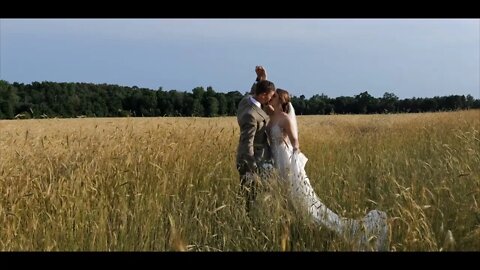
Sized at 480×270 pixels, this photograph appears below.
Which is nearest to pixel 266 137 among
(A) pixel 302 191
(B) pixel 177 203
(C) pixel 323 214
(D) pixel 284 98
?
(D) pixel 284 98

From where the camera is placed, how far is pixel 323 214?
2.87 meters

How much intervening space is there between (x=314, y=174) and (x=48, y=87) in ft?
80.9

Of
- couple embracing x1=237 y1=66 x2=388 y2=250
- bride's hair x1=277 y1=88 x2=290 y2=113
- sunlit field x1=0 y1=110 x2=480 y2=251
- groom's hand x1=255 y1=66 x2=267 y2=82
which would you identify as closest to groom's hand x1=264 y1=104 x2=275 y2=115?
couple embracing x1=237 y1=66 x2=388 y2=250

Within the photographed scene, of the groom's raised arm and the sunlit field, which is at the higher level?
the groom's raised arm

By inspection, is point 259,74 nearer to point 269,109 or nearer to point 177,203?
point 269,109

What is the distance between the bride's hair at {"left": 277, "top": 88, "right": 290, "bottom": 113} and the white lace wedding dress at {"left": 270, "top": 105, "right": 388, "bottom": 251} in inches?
8.1

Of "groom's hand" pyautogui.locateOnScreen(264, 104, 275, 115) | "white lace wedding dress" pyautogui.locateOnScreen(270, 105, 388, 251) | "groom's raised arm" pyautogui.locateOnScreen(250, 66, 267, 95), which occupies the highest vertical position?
"groom's raised arm" pyautogui.locateOnScreen(250, 66, 267, 95)

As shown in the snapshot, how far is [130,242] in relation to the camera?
8.93 ft

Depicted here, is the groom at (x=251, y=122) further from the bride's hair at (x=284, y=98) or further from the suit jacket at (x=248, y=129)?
the bride's hair at (x=284, y=98)

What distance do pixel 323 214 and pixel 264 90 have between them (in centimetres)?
157

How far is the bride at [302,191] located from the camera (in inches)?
92.4

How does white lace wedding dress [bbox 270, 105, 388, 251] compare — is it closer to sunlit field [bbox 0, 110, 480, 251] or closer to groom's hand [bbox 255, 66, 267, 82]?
sunlit field [bbox 0, 110, 480, 251]

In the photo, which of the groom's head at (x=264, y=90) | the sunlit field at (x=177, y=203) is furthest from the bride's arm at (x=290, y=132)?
the sunlit field at (x=177, y=203)

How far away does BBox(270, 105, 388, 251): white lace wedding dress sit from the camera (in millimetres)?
2318
